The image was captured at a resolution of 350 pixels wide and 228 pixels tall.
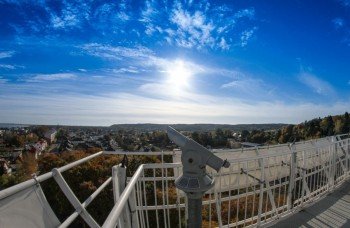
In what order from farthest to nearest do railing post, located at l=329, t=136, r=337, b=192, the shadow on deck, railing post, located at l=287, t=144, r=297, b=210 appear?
railing post, located at l=329, t=136, r=337, b=192
railing post, located at l=287, t=144, r=297, b=210
the shadow on deck

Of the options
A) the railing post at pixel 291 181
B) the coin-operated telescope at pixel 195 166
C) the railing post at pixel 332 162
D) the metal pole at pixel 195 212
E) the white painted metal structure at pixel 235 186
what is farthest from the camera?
the railing post at pixel 332 162

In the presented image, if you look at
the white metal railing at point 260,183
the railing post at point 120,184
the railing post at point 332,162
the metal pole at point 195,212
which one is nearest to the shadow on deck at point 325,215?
the white metal railing at point 260,183

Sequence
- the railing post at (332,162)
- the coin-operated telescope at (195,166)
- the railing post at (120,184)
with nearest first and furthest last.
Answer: the railing post at (120,184) < the coin-operated telescope at (195,166) < the railing post at (332,162)

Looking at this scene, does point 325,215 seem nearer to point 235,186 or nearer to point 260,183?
point 260,183

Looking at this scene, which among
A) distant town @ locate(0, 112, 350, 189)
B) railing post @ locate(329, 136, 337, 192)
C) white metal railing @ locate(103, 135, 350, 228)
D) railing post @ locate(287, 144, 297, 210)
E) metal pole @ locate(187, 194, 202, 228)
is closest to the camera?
metal pole @ locate(187, 194, 202, 228)

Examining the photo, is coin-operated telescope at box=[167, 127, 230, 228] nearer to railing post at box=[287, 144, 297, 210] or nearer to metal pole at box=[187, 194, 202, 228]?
metal pole at box=[187, 194, 202, 228]

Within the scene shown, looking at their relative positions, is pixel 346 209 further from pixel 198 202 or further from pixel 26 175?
pixel 26 175

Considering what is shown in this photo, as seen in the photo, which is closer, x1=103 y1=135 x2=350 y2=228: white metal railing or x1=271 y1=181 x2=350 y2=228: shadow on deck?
x1=103 y1=135 x2=350 y2=228: white metal railing

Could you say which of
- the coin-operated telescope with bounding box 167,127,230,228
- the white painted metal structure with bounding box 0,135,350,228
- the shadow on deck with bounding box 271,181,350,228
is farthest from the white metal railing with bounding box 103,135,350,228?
the coin-operated telescope with bounding box 167,127,230,228

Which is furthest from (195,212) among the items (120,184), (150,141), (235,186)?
(150,141)

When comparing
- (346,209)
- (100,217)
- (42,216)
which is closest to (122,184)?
(42,216)

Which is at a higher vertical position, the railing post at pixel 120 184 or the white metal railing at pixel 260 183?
the railing post at pixel 120 184

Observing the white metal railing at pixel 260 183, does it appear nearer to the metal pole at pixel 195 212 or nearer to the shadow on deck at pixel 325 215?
the shadow on deck at pixel 325 215

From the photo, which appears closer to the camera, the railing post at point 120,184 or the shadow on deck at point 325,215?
the railing post at point 120,184
